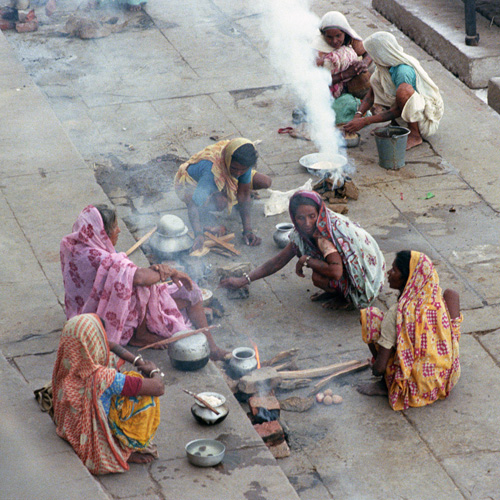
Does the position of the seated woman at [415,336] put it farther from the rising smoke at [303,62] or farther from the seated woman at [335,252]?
the rising smoke at [303,62]

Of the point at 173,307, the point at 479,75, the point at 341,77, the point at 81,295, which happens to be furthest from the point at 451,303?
the point at 479,75

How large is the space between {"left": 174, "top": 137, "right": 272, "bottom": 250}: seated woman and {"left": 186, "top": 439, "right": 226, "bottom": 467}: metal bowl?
2.56m

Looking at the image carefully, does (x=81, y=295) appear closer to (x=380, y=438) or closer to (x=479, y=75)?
(x=380, y=438)

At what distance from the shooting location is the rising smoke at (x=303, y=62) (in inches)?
332

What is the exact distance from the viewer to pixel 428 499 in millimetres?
4234

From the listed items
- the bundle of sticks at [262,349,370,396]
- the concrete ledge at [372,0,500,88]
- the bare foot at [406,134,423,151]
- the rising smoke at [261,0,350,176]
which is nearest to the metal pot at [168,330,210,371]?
the bundle of sticks at [262,349,370,396]

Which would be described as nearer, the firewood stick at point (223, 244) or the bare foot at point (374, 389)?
the bare foot at point (374, 389)

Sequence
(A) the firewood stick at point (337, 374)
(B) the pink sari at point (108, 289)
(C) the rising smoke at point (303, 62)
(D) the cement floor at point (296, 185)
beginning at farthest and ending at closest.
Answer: (C) the rising smoke at point (303, 62) → (A) the firewood stick at point (337, 374) → (B) the pink sari at point (108, 289) → (D) the cement floor at point (296, 185)

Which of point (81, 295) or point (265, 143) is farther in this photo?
point (265, 143)

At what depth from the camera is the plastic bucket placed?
7.68 m

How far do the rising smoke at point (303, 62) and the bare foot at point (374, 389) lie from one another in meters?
3.09

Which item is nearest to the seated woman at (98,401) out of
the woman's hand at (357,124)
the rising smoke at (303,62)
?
the rising smoke at (303,62)

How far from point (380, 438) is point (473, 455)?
509mm

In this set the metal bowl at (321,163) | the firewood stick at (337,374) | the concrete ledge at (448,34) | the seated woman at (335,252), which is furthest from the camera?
the concrete ledge at (448,34)
